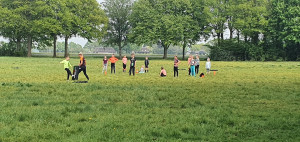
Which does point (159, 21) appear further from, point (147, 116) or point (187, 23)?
point (147, 116)

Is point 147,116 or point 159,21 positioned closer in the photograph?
point 147,116

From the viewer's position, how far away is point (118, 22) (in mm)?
79250

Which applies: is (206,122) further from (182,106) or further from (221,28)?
(221,28)

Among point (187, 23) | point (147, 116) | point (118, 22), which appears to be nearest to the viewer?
point (147, 116)

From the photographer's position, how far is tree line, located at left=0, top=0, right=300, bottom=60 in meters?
63.2

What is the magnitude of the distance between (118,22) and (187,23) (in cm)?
2057

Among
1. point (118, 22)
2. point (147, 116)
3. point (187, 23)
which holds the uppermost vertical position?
point (118, 22)

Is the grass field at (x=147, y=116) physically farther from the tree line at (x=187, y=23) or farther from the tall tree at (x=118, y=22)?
the tall tree at (x=118, y=22)

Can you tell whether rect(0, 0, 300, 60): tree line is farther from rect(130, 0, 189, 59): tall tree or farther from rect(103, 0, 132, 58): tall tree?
rect(103, 0, 132, 58): tall tree

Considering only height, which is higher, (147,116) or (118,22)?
(118,22)

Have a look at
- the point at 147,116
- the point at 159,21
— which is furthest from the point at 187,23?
the point at 147,116

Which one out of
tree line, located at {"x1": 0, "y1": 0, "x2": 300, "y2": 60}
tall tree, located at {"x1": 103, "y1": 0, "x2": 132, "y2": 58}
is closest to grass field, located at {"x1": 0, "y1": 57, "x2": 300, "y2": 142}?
tree line, located at {"x1": 0, "y1": 0, "x2": 300, "y2": 60}

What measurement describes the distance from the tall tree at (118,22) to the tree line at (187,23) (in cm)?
572

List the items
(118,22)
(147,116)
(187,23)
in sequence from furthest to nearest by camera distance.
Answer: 1. (118,22)
2. (187,23)
3. (147,116)
